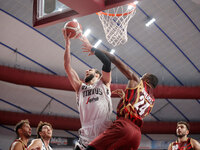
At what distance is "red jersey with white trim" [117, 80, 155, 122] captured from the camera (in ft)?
16.3

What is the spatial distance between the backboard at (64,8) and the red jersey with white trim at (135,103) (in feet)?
5.37

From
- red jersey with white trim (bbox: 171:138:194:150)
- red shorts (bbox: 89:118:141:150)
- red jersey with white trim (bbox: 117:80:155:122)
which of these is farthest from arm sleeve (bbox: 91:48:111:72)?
red jersey with white trim (bbox: 171:138:194:150)

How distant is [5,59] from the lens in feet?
50.8

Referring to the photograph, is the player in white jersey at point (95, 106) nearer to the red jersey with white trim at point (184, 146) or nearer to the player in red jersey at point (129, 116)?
the player in red jersey at point (129, 116)

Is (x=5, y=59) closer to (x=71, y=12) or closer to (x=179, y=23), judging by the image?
(x=179, y=23)

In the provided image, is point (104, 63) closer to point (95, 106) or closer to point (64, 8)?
point (95, 106)

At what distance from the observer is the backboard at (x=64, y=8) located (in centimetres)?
575

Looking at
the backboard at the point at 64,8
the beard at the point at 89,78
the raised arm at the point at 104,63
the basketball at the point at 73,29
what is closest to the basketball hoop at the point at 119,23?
the backboard at the point at 64,8

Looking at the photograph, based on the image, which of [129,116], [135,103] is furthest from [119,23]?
[129,116]

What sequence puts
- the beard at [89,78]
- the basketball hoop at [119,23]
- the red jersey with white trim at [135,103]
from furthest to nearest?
the basketball hoop at [119,23]
the beard at [89,78]
the red jersey with white trim at [135,103]

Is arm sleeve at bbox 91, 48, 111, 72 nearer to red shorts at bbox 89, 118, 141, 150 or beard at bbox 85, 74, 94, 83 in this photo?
beard at bbox 85, 74, 94, 83

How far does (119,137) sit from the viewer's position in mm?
4676

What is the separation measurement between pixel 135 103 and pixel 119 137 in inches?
26.5

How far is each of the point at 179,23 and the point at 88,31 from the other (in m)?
4.51
